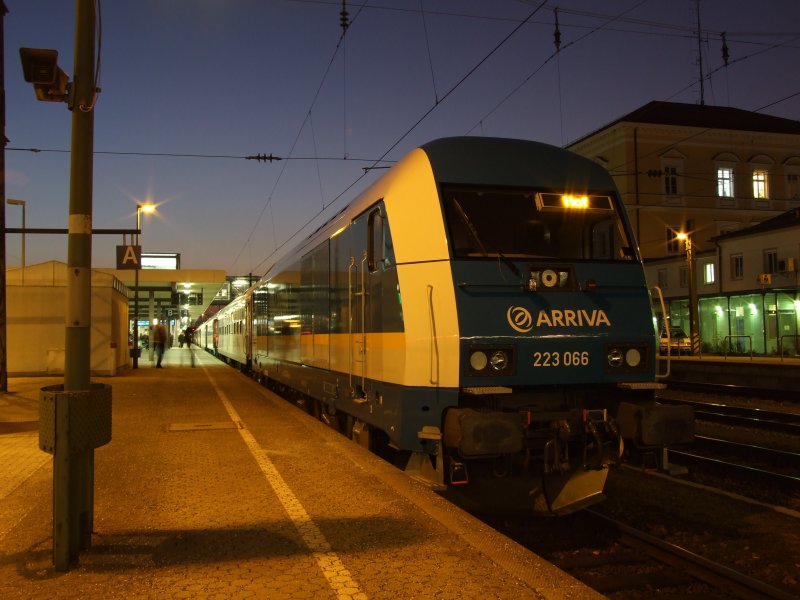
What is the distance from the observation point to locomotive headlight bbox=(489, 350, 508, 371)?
231 inches

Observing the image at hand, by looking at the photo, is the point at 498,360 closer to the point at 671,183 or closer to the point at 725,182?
the point at 671,183

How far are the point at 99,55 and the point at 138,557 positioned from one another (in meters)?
3.43

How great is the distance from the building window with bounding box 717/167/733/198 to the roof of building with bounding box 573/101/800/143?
2743mm

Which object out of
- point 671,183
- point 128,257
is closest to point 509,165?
point 128,257

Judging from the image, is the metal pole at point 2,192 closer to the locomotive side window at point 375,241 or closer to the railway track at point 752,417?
the locomotive side window at point 375,241

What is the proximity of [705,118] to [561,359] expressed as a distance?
4856cm

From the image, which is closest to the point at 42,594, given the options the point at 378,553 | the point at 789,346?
the point at 378,553

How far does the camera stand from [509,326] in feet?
19.4

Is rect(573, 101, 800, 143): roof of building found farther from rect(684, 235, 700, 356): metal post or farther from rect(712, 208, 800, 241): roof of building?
rect(684, 235, 700, 356): metal post

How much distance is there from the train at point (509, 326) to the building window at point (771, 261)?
103 ft

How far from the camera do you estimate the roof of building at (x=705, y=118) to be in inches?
1834

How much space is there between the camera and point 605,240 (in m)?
6.66

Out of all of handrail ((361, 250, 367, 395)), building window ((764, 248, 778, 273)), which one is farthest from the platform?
building window ((764, 248, 778, 273))

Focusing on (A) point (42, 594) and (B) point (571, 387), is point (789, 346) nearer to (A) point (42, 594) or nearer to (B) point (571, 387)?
(B) point (571, 387)
